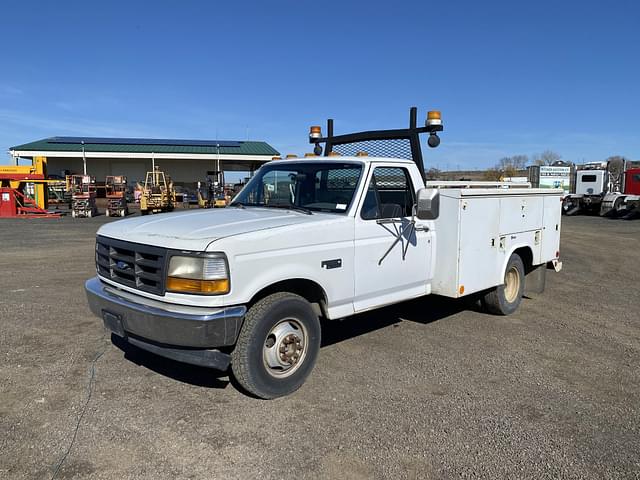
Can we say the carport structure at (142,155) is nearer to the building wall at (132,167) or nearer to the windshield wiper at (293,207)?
the building wall at (132,167)

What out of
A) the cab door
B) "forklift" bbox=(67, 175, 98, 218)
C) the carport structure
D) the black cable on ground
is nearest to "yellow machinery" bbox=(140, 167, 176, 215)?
"forklift" bbox=(67, 175, 98, 218)

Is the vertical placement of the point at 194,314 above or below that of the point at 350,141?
below

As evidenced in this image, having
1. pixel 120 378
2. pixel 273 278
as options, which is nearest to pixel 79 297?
pixel 120 378

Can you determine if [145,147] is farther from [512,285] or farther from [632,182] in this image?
[512,285]

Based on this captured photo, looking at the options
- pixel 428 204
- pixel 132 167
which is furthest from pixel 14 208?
pixel 428 204

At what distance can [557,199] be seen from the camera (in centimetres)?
739

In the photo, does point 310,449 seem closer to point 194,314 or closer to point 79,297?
point 194,314

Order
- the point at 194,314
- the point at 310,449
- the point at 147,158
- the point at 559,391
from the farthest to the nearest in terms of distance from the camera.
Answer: the point at 147,158
the point at 559,391
the point at 194,314
the point at 310,449

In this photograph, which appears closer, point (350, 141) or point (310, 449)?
point (310, 449)

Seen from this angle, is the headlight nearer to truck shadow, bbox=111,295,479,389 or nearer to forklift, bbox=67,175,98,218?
truck shadow, bbox=111,295,479,389

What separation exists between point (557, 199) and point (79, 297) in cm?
710

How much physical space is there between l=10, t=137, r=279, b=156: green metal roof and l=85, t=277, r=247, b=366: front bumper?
36476 millimetres

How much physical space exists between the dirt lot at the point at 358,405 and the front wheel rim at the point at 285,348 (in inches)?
9.6

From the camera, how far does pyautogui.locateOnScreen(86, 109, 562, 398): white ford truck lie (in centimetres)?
366
